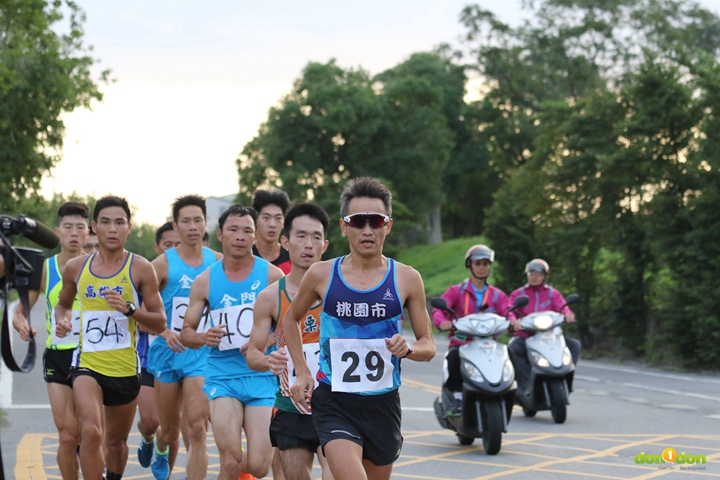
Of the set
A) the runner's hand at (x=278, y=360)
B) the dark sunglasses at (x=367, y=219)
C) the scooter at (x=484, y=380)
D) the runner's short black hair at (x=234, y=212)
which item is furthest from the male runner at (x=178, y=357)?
the dark sunglasses at (x=367, y=219)

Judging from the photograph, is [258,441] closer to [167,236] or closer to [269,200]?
[269,200]

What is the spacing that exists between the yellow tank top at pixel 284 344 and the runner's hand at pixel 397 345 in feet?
3.95

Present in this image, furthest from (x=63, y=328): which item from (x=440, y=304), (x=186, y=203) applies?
(x=440, y=304)

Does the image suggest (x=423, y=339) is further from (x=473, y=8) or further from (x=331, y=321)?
(x=473, y=8)

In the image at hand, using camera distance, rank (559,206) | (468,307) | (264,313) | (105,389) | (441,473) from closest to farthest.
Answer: (264,313) < (105,389) < (441,473) < (468,307) < (559,206)

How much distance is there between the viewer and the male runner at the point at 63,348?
7758mm

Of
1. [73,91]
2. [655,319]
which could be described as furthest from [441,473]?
[655,319]

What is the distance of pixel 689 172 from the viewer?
2241cm

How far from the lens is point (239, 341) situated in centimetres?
765

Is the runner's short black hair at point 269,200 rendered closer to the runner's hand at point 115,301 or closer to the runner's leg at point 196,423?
the runner's leg at point 196,423

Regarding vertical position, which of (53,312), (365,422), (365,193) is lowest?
(365,422)

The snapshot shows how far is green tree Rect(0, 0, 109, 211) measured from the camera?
760 inches

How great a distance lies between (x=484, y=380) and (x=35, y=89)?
12.8 m

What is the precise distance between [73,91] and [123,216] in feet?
43.6
